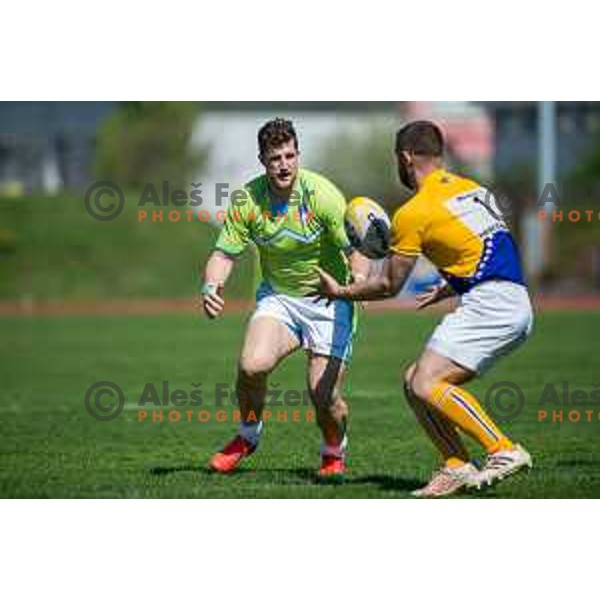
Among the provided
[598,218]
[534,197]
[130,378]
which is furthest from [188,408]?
[534,197]

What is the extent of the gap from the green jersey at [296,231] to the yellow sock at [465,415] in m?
1.29

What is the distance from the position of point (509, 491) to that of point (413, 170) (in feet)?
5.90

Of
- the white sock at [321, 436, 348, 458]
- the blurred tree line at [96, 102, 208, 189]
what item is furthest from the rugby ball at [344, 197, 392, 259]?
the blurred tree line at [96, 102, 208, 189]

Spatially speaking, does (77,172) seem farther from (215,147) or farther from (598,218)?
(598,218)

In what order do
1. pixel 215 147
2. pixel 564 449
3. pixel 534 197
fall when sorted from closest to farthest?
Answer: pixel 564 449, pixel 534 197, pixel 215 147

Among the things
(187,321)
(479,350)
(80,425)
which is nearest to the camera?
(479,350)

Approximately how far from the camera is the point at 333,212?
8.83 metres

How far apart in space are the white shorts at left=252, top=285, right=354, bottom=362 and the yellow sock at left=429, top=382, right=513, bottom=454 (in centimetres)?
120

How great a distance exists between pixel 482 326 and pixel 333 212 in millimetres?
1298

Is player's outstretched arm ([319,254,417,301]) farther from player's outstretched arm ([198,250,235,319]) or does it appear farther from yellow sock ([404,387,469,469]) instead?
player's outstretched arm ([198,250,235,319])

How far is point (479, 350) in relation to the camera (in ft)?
26.3

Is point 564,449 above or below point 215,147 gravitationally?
below

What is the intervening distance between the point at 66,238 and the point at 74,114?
12002 mm

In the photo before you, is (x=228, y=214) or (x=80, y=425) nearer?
(x=228, y=214)
